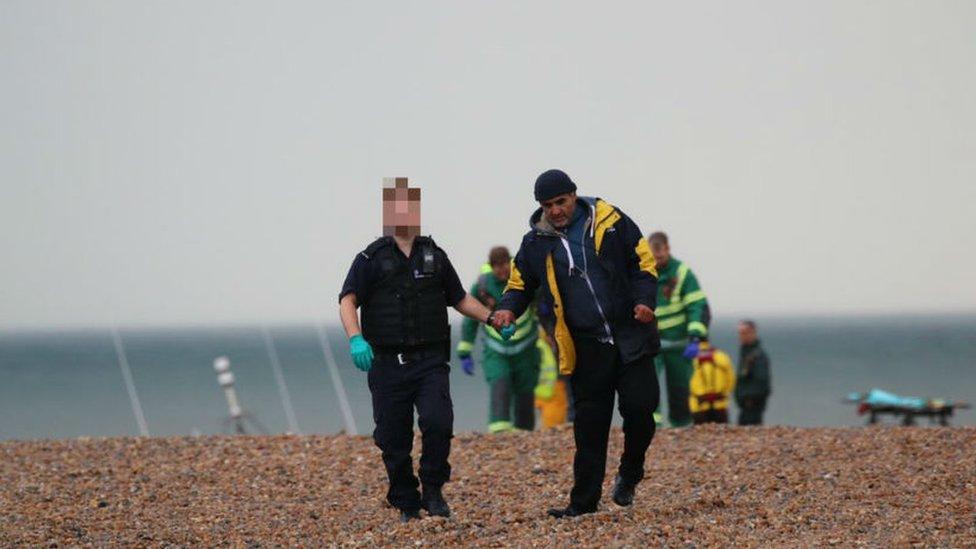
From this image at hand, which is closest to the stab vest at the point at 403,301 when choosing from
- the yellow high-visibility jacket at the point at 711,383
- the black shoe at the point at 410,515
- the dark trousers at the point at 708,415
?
the black shoe at the point at 410,515

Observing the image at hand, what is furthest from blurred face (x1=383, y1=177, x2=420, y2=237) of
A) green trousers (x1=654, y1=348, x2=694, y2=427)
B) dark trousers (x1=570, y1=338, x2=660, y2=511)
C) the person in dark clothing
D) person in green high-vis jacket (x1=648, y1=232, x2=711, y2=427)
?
the person in dark clothing

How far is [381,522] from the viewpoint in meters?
9.61

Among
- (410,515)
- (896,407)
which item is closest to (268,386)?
(896,407)

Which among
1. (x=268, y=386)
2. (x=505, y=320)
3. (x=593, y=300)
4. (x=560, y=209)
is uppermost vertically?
(x=560, y=209)

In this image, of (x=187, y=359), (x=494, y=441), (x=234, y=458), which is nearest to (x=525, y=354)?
(x=494, y=441)

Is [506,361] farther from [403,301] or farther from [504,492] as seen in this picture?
[403,301]

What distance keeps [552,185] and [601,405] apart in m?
1.24

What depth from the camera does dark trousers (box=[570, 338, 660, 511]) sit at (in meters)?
8.98

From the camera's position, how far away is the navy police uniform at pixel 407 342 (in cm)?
913

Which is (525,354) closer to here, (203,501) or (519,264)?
(203,501)

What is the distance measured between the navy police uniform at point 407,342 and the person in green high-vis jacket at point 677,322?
4967 millimetres

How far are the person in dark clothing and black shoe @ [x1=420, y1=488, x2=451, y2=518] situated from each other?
9.30 meters

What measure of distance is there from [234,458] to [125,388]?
279 ft

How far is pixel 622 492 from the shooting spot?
9477mm
